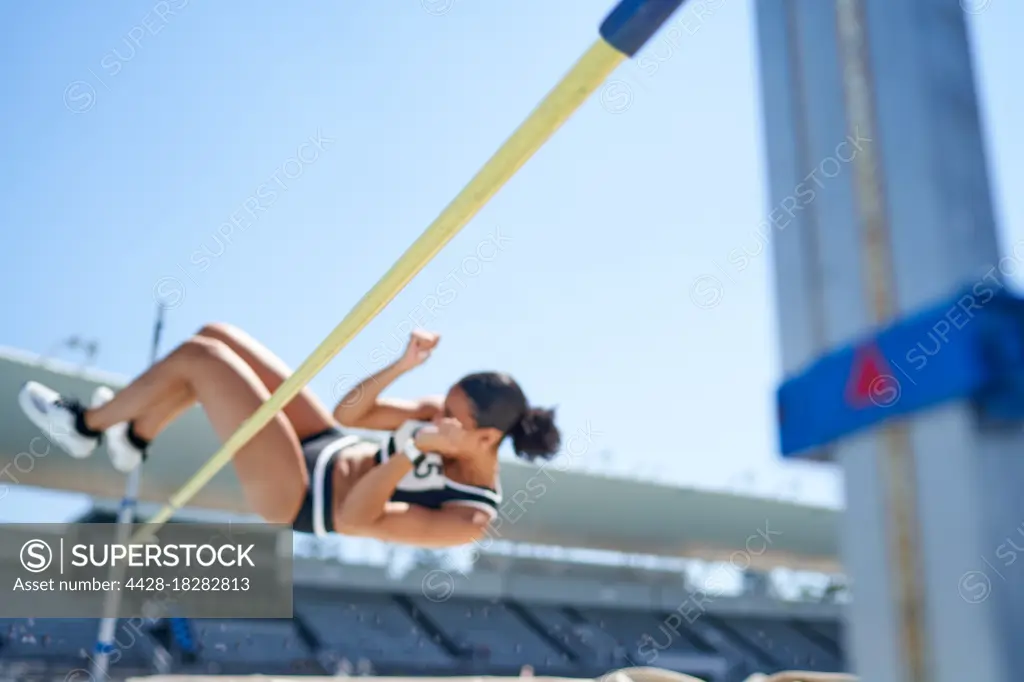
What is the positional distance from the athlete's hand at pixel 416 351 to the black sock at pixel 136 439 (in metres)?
0.75

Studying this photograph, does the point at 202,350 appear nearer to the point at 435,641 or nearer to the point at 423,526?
the point at 423,526

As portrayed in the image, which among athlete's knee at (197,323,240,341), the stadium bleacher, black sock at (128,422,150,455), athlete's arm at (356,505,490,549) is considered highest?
the stadium bleacher

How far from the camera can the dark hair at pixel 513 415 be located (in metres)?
2.27

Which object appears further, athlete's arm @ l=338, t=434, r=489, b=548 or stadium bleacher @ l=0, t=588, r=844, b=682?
stadium bleacher @ l=0, t=588, r=844, b=682

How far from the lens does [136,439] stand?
2.44 meters

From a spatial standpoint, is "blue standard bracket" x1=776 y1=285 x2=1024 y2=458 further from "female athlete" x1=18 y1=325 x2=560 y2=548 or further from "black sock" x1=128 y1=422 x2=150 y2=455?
"black sock" x1=128 y1=422 x2=150 y2=455

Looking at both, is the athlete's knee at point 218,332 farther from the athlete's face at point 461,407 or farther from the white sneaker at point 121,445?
the athlete's face at point 461,407

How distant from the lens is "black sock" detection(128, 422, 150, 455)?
242 centimetres

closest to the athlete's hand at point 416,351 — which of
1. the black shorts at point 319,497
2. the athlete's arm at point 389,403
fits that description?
the athlete's arm at point 389,403

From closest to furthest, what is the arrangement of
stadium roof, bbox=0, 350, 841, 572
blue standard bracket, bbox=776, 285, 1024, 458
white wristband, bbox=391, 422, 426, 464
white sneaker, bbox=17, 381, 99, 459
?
blue standard bracket, bbox=776, 285, 1024, 458, white wristband, bbox=391, 422, 426, 464, white sneaker, bbox=17, 381, 99, 459, stadium roof, bbox=0, 350, 841, 572

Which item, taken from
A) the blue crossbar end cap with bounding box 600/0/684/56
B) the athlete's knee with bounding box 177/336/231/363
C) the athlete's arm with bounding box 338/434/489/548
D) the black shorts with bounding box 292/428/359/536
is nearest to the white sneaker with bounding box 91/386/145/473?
the athlete's knee with bounding box 177/336/231/363

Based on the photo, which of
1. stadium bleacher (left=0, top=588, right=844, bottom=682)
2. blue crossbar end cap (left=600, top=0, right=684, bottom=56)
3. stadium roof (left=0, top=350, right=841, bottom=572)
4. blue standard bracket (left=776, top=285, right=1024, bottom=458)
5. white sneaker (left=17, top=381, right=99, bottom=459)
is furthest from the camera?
stadium bleacher (left=0, top=588, right=844, bottom=682)

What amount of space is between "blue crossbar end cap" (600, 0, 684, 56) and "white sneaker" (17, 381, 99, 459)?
190 cm

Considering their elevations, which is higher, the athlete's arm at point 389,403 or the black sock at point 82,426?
the athlete's arm at point 389,403
